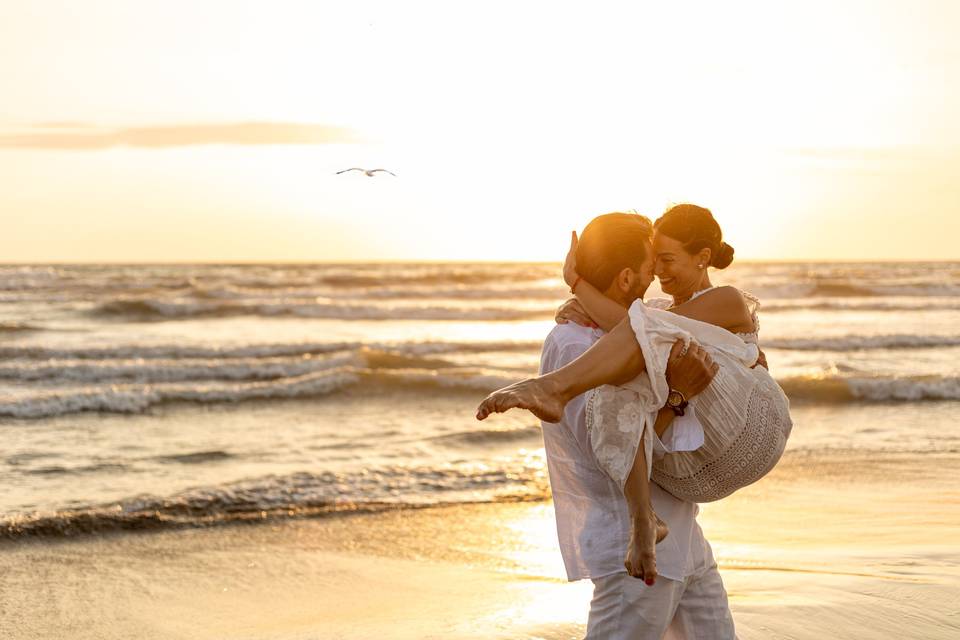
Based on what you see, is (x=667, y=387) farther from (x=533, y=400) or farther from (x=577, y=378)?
(x=533, y=400)

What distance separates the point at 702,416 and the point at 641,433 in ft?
0.82

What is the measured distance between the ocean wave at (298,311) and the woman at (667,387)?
25.5 metres

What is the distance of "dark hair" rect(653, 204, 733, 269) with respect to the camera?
2.99 meters

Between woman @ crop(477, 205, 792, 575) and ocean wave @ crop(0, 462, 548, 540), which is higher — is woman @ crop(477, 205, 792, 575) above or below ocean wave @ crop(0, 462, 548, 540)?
above

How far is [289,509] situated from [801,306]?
27846mm

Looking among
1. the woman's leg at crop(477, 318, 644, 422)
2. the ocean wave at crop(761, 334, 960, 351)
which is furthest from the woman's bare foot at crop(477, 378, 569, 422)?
the ocean wave at crop(761, 334, 960, 351)

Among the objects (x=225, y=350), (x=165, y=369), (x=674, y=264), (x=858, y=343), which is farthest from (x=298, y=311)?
(x=674, y=264)

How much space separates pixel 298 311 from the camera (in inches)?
1148

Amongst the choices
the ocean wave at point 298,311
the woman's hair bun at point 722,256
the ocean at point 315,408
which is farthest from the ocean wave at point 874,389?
the ocean wave at point 298,311

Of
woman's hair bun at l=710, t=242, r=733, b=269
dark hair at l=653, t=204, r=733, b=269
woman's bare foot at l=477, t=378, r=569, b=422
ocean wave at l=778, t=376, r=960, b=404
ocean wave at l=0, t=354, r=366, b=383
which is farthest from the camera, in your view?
ocean wave at l=0, t=354, r=366, b=383

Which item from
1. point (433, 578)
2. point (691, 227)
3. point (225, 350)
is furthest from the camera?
point (225, 350)

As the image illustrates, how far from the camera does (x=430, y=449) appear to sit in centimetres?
965

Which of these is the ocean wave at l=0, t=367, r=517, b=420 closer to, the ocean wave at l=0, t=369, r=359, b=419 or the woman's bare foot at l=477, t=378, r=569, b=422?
the ocean wave at l=0, t=369, r=359, b=419

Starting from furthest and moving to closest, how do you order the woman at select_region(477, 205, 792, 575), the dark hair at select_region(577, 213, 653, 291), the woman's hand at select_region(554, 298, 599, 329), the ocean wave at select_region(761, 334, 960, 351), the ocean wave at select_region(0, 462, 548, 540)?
the ocean wave at select_region(761, 334, 960, 351) → the ocean wave at select_region(0, 462, 548, 540) → the woman's hand at select_region(554, 298, 599, 329) → the dark hair at select_region(577, 213, 653, 291) → the woman at select_region(477, 205, 792, 575)
